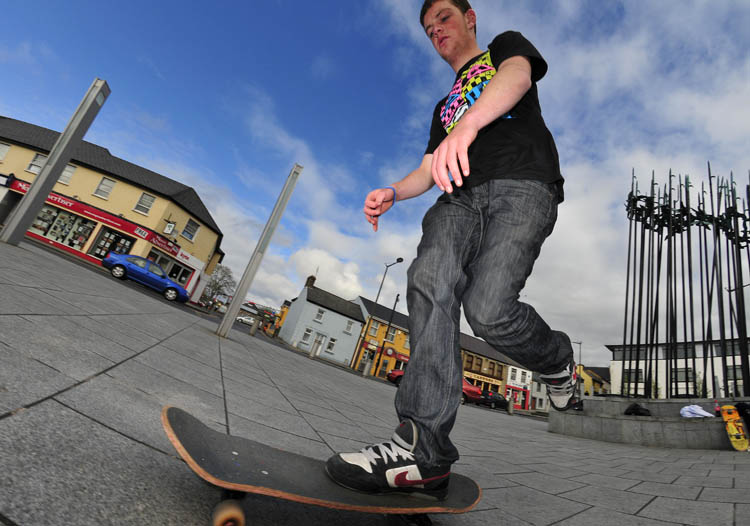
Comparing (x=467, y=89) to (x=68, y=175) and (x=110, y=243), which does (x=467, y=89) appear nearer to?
(x=110, y=243)

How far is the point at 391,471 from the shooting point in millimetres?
1211

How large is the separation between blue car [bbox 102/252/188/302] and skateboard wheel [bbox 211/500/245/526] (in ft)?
59.7

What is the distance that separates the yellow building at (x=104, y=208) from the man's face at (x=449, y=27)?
25593 mm

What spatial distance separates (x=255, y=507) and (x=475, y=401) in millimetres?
25178

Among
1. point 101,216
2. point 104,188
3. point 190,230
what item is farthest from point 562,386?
point 104,188

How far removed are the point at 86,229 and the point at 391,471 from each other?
2870 cm

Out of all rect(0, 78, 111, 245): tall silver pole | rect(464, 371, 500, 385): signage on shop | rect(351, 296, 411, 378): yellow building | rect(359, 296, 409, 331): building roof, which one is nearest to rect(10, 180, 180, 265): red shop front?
rect(0, 78, 111, 245): tall silver pole

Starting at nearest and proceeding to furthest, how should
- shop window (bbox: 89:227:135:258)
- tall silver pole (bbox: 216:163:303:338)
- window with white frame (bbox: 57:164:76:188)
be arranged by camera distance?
1. tall silver pole (bbox: 216:163:303:338)
2. shop window (bbox: 89:227:135:258)
3. window with white frame (bbox: 57:164:76:188)

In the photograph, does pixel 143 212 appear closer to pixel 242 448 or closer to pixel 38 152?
pixel 38 152

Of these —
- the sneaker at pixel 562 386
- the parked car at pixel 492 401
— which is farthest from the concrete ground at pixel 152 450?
Answer: the parked car at pixel 492 401

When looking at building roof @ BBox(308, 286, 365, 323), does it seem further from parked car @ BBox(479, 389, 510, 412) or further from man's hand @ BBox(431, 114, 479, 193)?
man's hand @ BBox(431, 114, 479, 193)

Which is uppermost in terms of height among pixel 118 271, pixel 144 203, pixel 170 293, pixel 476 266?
pixel 144 203

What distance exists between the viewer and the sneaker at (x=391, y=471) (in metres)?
1.18

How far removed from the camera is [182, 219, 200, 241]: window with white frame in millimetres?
25922
